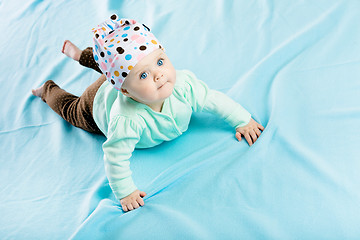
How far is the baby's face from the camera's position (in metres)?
0.91

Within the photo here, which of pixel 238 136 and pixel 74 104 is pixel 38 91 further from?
pixel 238 136

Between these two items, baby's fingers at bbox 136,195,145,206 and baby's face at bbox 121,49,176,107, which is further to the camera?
baby's fingers at bbox 136,195,145,206

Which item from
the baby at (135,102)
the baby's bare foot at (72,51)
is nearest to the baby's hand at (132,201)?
the baby at (135,102)

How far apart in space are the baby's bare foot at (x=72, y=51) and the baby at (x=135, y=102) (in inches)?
13.4

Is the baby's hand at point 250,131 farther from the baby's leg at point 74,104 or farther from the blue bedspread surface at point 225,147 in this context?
the baby's leg at point 74,104

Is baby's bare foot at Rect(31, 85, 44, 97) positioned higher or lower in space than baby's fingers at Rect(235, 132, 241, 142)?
lower

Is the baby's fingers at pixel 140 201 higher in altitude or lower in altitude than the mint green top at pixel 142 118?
lower

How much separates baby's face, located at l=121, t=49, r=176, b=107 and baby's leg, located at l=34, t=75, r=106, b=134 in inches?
13.9

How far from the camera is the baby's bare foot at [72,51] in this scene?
5.05 ft

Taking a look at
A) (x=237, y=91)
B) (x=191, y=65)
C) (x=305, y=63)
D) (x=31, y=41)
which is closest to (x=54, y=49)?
(x=31, y=41)

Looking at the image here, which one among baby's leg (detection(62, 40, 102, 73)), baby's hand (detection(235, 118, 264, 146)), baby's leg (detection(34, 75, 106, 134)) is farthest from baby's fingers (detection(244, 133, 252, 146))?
baby's leg (detection(62, 40, 102, 73))

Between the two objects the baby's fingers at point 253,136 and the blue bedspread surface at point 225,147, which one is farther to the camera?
the baby's fingers at point 253,136

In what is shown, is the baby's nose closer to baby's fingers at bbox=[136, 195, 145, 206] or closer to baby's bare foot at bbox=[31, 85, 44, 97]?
baby's fingers at bbox=[136, 195, 145, 206]

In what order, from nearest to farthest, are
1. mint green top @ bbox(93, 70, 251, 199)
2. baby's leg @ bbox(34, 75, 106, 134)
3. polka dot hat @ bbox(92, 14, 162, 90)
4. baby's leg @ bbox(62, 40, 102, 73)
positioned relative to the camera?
polka dot hat @ bbox(92, 14, 162, 90), mint green top @ bbox(93, 70, 251, 199), baby's leg @ bbox(34, 75, 106, 134), baby's leg @ bbox(62, 40, 102, 73)
